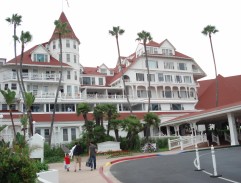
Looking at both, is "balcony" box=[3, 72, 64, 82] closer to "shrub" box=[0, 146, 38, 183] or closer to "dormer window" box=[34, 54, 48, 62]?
"dormer window" box=[34, 54, 48, 62]

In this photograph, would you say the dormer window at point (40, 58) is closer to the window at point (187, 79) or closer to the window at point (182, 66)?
the window at point (182, 66)

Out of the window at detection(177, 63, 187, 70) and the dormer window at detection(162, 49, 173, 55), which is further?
the window at detection(177, 63, 187, 70)

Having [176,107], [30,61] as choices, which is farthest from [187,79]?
[30,61]

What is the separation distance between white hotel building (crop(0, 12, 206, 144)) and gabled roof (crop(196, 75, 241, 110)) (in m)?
2.12

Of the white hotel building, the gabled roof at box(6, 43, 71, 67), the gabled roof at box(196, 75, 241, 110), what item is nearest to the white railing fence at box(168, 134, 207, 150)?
the white hotel building

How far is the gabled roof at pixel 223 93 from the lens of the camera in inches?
Result: 1986

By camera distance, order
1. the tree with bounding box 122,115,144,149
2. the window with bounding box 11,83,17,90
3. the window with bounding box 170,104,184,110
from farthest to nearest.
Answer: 1. the window with bounding box 170,104,184,110
2. the window with bounding box 11,83,17,90
3. the tree with bounding box 122,115,144,149

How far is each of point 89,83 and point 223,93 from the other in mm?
24372

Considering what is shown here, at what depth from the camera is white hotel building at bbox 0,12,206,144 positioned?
4166 centimetres


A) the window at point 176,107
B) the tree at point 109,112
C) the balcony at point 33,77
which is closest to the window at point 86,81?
the balcony at point 33,77

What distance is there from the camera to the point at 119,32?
48812 mm

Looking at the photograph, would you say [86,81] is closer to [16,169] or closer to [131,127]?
[131,127]

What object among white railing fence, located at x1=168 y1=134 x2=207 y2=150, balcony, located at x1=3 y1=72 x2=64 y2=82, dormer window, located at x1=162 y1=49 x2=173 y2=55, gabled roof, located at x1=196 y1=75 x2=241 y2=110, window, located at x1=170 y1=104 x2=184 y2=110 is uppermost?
dormer window, located at x1=162 y1=49 x2=173 y2=55

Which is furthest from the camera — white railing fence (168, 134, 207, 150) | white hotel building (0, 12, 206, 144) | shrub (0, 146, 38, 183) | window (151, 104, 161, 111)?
window (151, 104, 161, 111)
